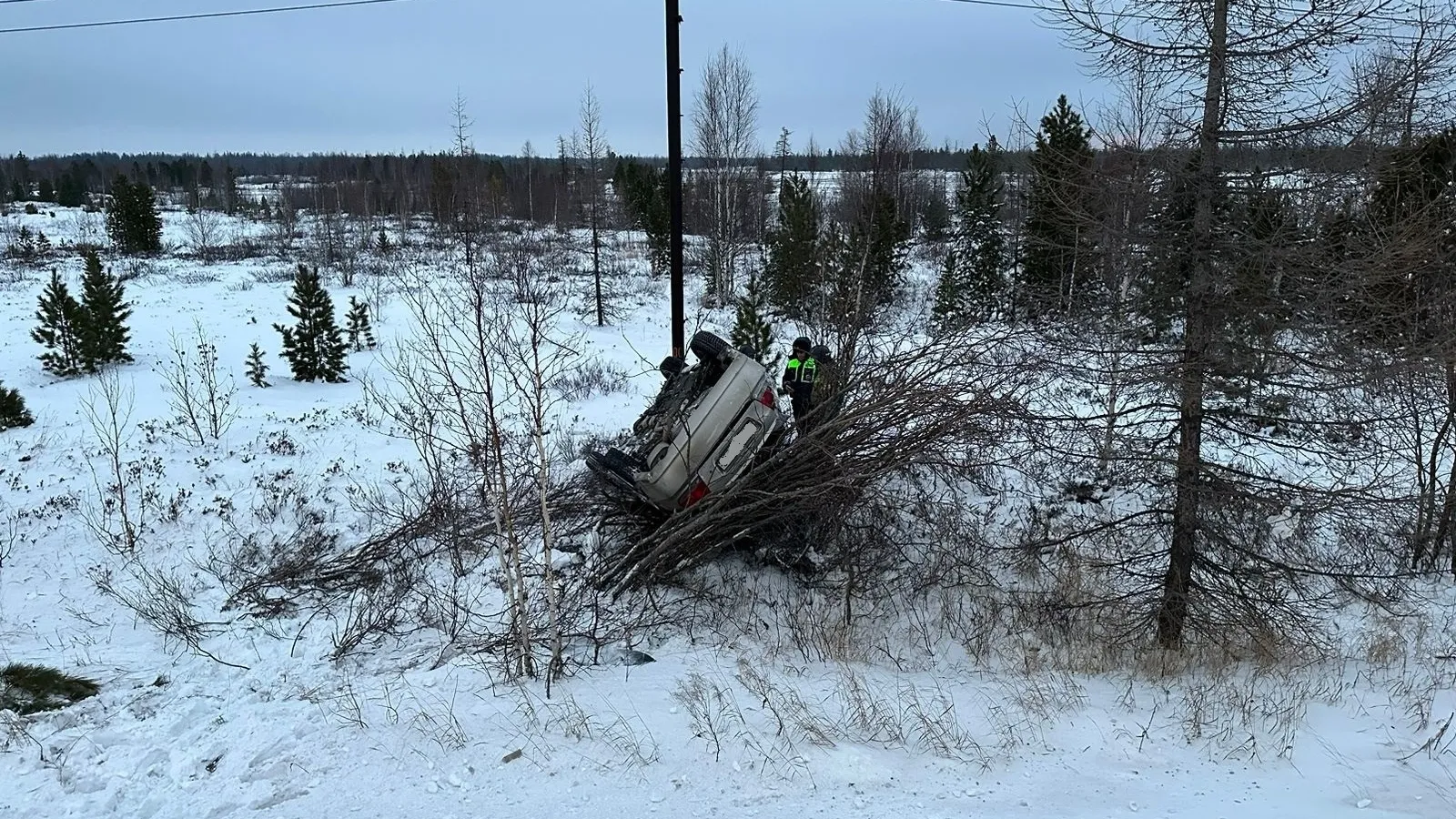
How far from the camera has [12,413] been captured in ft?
37.8

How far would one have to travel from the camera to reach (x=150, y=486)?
905 cm

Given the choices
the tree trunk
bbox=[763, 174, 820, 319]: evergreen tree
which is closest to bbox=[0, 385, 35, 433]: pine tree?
bbox=[763, 174, 820, 319]: evergreen tree

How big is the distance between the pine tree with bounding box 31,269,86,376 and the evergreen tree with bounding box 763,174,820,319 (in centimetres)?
1424

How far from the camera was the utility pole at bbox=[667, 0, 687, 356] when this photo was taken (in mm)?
8320

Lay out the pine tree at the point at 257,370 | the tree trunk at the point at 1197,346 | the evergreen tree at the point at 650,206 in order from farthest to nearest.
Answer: the evergreen tree at the point at 650,206, the pine tree at the point at 257,370, the tree trunk at the point at 1197,346

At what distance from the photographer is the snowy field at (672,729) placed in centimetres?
397

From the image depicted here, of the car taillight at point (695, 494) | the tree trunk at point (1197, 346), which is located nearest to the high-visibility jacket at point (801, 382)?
the car taillight at point (695, 494)

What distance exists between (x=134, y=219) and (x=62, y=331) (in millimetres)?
25643

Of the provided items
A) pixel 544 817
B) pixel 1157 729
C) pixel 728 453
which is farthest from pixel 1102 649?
pixel 544 817

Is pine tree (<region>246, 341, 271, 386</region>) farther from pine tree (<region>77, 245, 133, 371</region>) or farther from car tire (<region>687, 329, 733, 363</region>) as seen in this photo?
car tire (<region>687, 329, 733, 363</region>)

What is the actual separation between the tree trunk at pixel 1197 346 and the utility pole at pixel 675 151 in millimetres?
4887

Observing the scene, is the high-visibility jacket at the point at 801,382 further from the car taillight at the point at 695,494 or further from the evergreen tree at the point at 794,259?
the evergreen tree at the point at 794,259

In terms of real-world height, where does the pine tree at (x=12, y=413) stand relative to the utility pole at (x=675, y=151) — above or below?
below

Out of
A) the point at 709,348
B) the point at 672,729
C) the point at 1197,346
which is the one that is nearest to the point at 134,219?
the point at 709,348
